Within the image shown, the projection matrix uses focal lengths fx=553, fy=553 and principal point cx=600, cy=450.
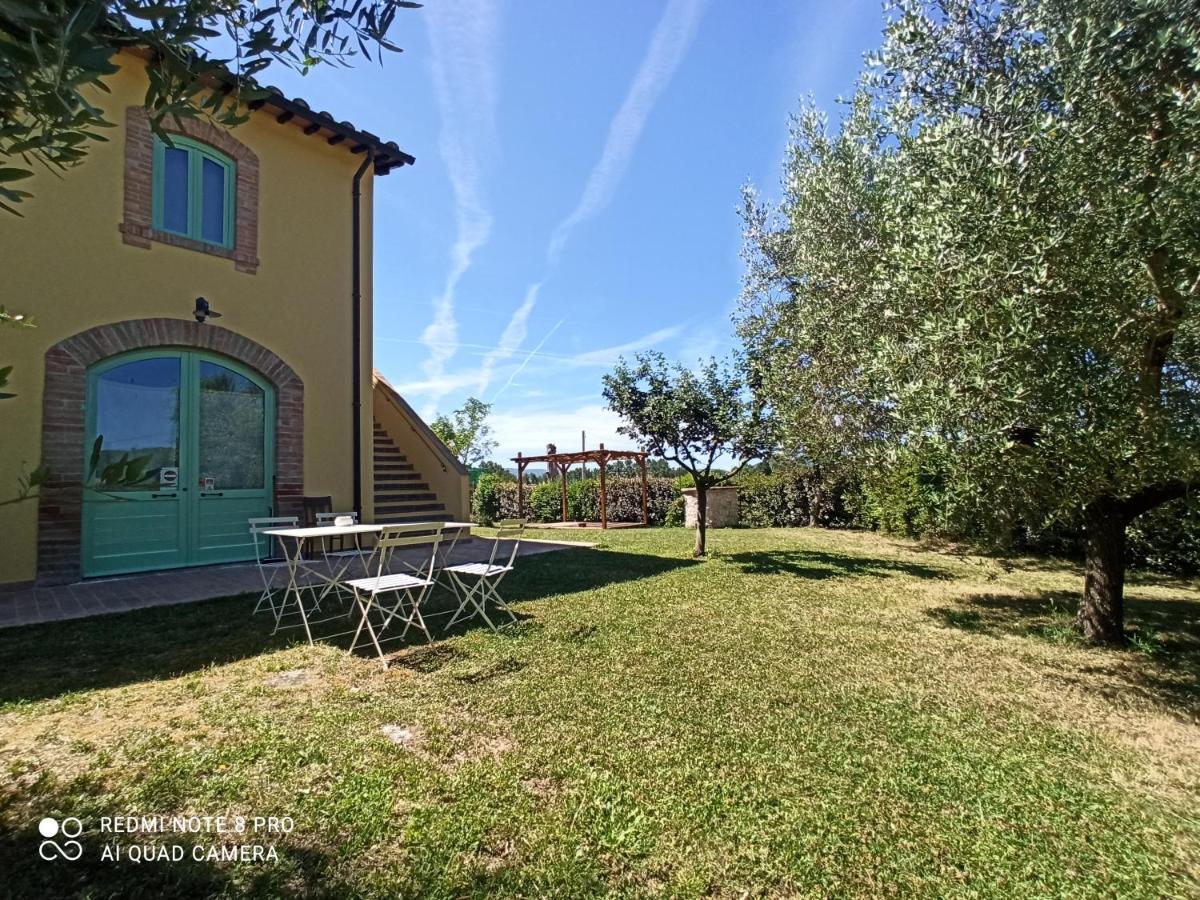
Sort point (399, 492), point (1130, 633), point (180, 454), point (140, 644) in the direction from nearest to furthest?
point (140, 644), point (1130, 633), point (180, 454), point (399, 492)

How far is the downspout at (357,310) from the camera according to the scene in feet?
29.9

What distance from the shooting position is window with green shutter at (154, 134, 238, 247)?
7.36 m

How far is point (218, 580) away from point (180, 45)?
22.3ft

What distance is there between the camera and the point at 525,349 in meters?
31.8

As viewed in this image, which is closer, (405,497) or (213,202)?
(213,202)

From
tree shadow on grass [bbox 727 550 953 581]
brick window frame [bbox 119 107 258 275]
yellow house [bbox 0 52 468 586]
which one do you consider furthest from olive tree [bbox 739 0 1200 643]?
brick window frame [bbox 119 107 258 275]

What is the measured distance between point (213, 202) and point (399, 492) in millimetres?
5371

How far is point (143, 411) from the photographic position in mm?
7117

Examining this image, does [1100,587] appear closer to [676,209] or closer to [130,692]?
[130,692]

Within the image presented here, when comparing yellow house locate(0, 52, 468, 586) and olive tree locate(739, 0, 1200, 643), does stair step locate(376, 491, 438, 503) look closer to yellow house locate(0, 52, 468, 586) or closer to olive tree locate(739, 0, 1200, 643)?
yellow house locate(0, 52, 468, 586)

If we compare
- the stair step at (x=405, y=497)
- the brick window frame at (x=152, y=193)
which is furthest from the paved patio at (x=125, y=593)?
the brick window frame at (x=152, y=193)

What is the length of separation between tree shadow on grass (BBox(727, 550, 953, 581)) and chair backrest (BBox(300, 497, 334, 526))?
21.2 ft

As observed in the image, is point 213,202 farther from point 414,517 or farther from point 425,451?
point 414,517

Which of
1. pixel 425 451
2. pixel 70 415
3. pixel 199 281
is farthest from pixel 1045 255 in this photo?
pixel 425 451
